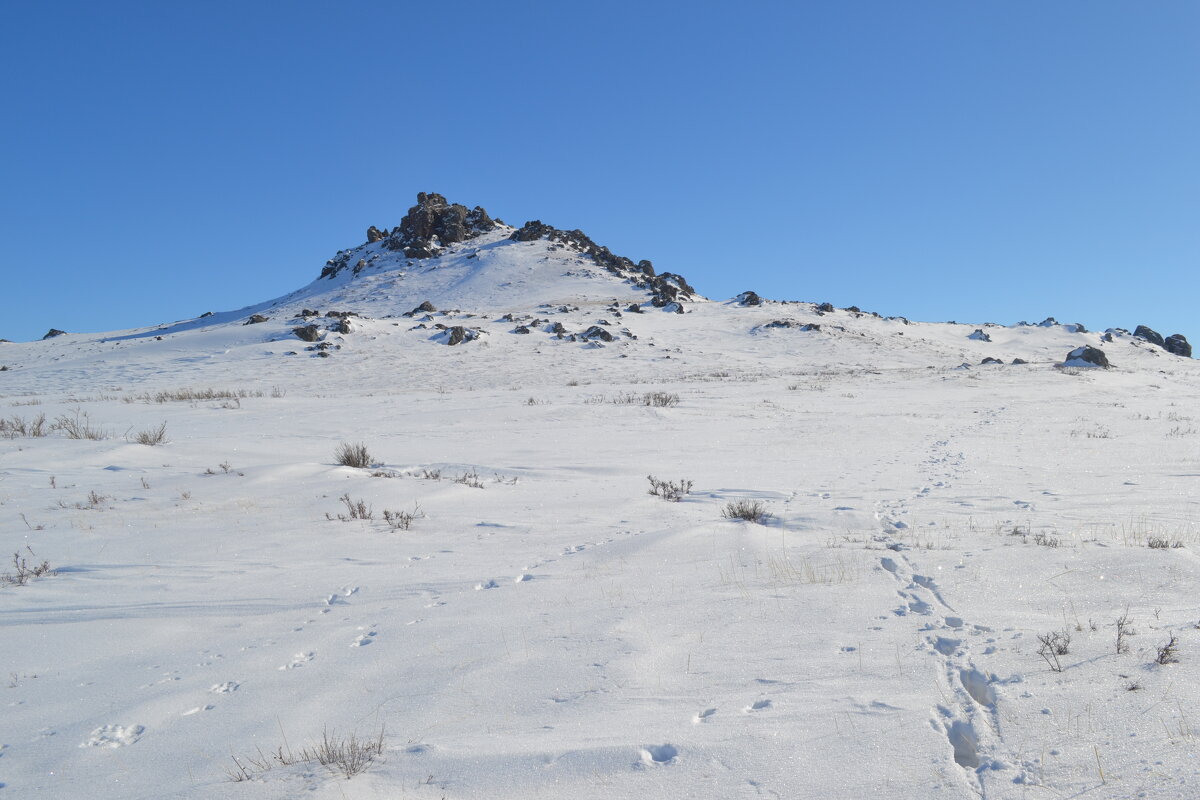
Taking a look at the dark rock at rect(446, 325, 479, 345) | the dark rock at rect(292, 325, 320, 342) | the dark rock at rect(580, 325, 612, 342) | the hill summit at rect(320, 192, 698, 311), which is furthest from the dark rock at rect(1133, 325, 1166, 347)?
the dark rock at rect(292, 325, 320, 342)

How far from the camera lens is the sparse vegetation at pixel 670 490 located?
7576 mm

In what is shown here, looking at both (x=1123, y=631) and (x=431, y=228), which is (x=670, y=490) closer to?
(x=1123, y=631)

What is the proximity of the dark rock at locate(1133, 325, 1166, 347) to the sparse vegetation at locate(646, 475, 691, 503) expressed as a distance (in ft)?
224

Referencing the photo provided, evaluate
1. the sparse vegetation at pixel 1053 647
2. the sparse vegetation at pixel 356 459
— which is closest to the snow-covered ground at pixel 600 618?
the sparse vegetation at pixel 1053 647

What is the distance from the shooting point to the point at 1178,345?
56906 millimetres

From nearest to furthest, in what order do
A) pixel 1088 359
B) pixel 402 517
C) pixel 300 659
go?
pixel 300 659
pixel 402 517
pixel 1088 359

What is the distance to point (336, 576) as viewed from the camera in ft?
16.2

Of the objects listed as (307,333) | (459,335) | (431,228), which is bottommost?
(459,335)

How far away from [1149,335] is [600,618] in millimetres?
74248

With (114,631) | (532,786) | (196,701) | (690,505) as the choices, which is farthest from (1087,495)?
(114,631)

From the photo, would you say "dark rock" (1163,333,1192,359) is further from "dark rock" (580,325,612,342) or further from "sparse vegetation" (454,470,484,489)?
"sparse vegetation" (454,470,484,489)

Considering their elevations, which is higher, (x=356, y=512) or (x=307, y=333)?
(x=307, y=333)

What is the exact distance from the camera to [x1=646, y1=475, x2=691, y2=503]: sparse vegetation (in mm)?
7576

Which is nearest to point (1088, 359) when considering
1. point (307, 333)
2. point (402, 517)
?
point (402, 517)
